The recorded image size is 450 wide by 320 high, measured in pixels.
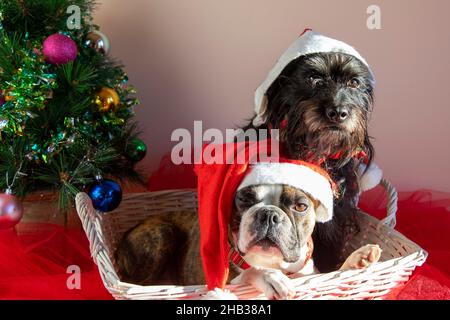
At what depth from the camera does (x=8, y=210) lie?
1427 mm

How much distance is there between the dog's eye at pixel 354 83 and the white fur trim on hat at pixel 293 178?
253 mm

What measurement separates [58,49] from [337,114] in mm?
843

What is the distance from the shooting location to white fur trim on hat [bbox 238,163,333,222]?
1.14 metres

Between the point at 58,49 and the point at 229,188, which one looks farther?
the point at 58,49

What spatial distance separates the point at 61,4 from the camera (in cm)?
157

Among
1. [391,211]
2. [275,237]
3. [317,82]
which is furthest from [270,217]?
[391,211]

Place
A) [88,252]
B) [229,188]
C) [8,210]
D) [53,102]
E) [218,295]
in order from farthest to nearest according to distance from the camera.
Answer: [88,252] < [53,102] < [8,210] < [229,188] < [218,295]

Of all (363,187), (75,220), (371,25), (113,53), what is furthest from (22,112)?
(371,25)

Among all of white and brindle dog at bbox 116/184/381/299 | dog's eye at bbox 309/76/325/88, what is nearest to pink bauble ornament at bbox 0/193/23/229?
white and brindle dog at bbox 116/184/381/299

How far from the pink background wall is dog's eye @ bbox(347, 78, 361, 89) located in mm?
669

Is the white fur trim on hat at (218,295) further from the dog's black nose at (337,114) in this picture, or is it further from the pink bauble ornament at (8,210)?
the pink bauble ornament at (8,210)

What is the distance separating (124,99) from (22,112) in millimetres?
370

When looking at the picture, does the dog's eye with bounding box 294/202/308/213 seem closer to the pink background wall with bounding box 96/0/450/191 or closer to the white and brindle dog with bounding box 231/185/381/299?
the white and brindle dog with bounding box 231/185/381/299

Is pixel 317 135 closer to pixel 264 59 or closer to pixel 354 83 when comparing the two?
pixel 354 83
